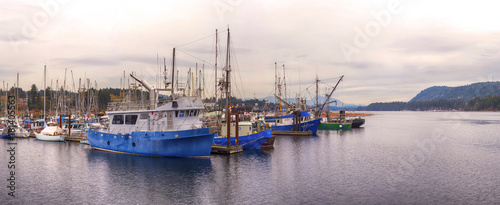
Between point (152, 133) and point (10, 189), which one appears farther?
point (152, 133)

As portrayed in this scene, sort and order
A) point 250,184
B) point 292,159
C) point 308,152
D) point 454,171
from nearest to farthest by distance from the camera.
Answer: point 250,184
point 454,171
point 292,159
point 308,152

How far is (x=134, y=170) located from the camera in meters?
32.7

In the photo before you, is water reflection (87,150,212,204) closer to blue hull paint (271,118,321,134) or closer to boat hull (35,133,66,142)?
boat hull (35,133,66,142)

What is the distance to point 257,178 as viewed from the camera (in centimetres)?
3028

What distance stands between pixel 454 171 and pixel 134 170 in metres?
33.1

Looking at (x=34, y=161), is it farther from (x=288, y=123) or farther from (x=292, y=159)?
(x=288, y=123)

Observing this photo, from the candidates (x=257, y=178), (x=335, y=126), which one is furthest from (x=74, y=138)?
(x=335, y=126)

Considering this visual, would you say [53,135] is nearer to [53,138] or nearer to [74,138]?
[53,138]

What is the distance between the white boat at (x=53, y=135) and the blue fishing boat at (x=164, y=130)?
2531 centimetres

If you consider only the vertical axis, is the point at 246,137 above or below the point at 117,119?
below

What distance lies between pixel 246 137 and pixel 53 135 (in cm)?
3897

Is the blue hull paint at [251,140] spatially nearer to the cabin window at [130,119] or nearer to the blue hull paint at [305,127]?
the cabin window at [130,119]

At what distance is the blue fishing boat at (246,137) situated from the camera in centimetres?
4642

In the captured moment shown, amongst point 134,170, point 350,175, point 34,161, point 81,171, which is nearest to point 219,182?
point 134,170
